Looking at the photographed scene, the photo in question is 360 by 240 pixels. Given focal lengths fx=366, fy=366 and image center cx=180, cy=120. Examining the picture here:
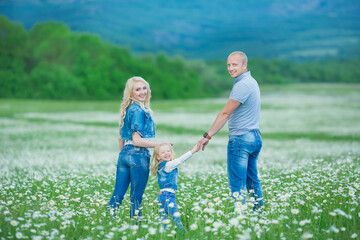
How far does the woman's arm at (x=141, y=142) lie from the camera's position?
5.70m

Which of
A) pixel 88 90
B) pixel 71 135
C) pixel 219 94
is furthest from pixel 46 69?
pixel 71 135

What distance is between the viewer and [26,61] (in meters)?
74.9

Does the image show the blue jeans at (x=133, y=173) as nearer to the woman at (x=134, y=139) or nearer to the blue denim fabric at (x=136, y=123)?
the woman at (x=134, y=139)

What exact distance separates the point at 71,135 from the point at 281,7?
133112 millimetres

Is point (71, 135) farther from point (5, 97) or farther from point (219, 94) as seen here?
point (219, 94)

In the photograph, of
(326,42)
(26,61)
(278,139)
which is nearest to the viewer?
(278,139)

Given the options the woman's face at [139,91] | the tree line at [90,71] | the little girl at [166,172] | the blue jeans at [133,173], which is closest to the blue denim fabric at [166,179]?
the little girl at [166,172]

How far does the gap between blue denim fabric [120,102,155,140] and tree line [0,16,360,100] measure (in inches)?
2467

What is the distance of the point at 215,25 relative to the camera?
7180 inches

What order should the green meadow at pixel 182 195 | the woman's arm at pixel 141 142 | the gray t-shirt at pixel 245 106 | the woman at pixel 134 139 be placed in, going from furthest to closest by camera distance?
the gray t-shirt at pixel 245 106 → the woman at pixel 134 139 → the woman's arm at pixel 141 142 → the green meadow at pixel 182 195

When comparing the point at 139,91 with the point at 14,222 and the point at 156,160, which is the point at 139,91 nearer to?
the point at 156,160

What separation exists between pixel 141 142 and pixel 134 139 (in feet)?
0.42

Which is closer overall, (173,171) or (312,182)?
(173,171)

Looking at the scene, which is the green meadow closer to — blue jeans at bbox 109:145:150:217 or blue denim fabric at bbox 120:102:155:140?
blue jeans at bbox 109:145:150:217
